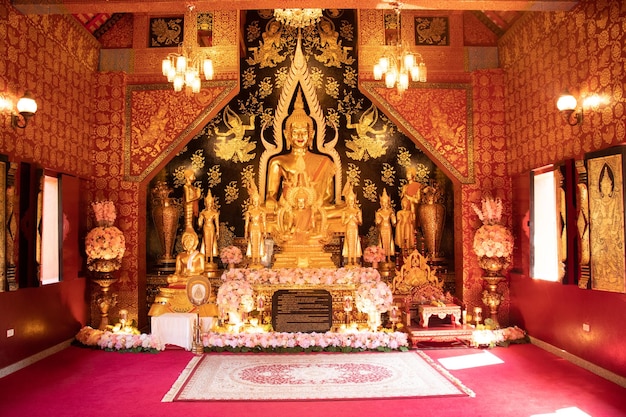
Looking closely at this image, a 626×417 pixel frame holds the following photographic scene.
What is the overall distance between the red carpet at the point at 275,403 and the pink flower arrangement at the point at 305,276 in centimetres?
203

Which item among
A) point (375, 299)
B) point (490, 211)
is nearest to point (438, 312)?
point (375, 299)

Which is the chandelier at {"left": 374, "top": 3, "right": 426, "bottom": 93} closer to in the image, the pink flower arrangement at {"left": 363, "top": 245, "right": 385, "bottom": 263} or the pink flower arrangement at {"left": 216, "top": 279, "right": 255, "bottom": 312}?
the pink flower arrangement at {"left": 363, "top": 245, "right": 385, "bottom": 263}

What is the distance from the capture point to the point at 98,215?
8.94m

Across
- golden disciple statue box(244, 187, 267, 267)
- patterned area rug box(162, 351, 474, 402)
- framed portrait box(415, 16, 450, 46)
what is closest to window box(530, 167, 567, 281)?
patterned area rug box(162, 351, 474, 402)

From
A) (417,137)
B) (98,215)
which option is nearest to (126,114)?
(98,215)

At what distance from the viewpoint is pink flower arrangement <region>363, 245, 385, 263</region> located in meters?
9.82

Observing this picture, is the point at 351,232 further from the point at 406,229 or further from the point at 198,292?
the point at 198,292

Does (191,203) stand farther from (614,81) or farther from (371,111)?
(614,81)

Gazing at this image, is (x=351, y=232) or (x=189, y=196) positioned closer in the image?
(x=351, y=232)

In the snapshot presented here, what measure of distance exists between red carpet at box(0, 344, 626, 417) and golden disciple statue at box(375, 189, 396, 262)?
3.34 m

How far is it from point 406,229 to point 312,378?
15.2 ft

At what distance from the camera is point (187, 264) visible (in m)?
9.55

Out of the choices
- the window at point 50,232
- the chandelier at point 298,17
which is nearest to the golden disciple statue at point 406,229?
the chandelier at point 298,17

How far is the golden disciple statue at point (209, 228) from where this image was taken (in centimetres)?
1015
